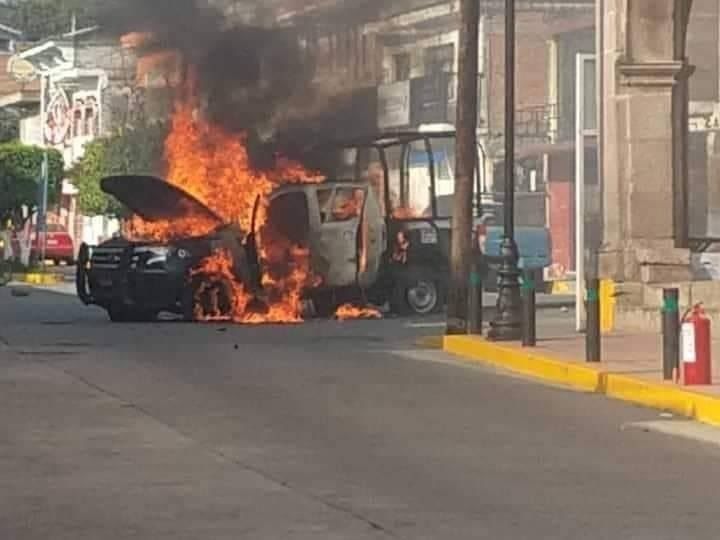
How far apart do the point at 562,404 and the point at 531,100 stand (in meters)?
36.1

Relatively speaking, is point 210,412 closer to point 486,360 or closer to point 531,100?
point 486,360

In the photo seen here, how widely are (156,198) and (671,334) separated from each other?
1515 centimetres

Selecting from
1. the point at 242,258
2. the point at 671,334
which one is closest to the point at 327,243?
the point at 242,258

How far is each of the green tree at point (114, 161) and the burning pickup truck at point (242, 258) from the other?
3773 millimetres

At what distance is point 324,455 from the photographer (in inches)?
546

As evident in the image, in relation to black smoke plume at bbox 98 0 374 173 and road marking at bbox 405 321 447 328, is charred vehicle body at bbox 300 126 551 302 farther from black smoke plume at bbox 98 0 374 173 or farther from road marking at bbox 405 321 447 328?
road marking at bbox 405 321 447 328

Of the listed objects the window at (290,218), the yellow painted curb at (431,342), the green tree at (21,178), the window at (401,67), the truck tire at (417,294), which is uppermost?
the window at (401,67)

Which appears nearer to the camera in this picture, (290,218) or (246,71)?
(290,218)

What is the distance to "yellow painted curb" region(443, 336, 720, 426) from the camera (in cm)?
1670

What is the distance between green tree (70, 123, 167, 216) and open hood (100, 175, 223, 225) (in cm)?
314

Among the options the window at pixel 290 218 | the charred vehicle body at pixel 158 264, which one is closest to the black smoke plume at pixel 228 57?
the charred vehicle body at pixel 158 264

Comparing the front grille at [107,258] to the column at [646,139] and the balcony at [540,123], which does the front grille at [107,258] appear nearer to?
the column at [646,139]

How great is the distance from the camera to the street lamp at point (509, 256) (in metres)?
23.7

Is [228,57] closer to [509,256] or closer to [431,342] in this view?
[431,342]
